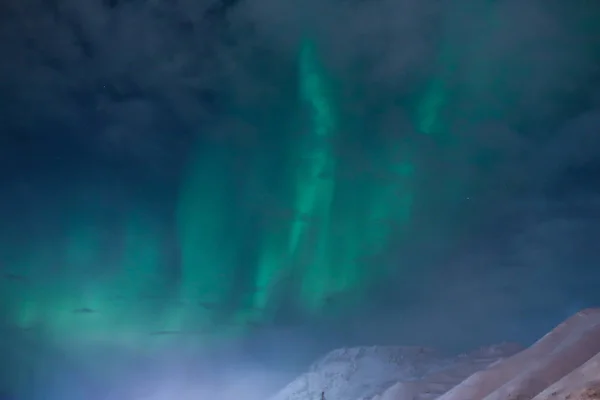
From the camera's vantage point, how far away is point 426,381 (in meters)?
192

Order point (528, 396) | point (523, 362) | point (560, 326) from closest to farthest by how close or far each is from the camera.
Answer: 1. point (528, 396)
2. point (523, 362)
3. point (560, 326)

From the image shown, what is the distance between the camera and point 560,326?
13462 cm

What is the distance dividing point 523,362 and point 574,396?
57.2 m

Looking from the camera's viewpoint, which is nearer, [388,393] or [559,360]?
[559,360]

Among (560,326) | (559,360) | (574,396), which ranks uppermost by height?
(560,326)

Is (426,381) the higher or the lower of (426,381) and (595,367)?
the higher

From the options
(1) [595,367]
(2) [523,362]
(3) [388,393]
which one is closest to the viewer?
(1) [595,367]

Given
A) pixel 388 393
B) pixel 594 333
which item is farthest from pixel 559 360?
pixel 388 393

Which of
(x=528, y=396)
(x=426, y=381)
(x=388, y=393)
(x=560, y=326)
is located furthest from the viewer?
(x=426, y=381)

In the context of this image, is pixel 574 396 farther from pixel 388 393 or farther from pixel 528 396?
pixel 388 393

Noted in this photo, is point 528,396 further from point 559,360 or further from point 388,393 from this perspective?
point 388,393

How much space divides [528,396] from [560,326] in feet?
149

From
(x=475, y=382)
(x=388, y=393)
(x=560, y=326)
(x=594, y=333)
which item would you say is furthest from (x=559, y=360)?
(x=388, y=393)

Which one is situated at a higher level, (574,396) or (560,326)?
(560,326)
